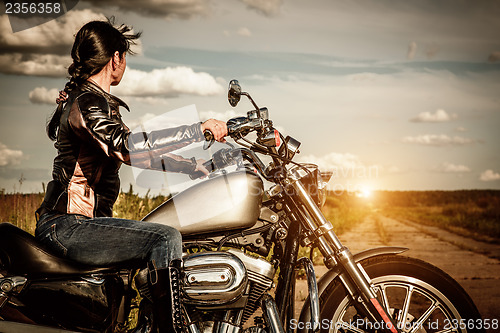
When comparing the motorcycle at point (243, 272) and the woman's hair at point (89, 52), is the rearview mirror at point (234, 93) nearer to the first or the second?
the motorcycle at point (243, 272)

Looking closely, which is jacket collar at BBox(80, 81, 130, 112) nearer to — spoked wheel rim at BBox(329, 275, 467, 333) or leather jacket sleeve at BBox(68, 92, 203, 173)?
leather jacket sleeve at BBox(68, 92, 203, 173)

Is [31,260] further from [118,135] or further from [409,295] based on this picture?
[409,295]

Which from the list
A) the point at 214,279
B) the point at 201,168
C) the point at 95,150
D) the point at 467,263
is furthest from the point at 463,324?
the point at 467,263

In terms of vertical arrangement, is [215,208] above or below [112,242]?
above

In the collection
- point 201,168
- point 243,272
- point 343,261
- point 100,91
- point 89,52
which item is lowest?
point 243,272

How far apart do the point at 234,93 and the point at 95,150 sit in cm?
85

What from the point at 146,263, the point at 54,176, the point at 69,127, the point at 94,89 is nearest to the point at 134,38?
the point at 94,89

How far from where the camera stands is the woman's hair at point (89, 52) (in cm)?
275

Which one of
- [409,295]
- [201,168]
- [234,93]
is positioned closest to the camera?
[234,93]

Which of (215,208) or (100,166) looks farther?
(100,166)

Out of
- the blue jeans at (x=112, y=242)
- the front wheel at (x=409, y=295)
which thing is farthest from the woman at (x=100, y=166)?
the front wheel at (x=409, y=295)

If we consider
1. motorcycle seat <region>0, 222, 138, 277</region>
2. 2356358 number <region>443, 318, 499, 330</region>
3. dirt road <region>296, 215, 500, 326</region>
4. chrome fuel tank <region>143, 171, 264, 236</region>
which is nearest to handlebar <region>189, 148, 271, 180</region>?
chrome fuel tank <region>143, 171, 264, 236</region>

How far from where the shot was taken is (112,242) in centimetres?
238

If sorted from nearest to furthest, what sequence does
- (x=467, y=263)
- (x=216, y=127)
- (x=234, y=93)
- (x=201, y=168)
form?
(x=216, y=127)
(x=234, y=93)
(x=201, y=168)
(x=467, y=263)
